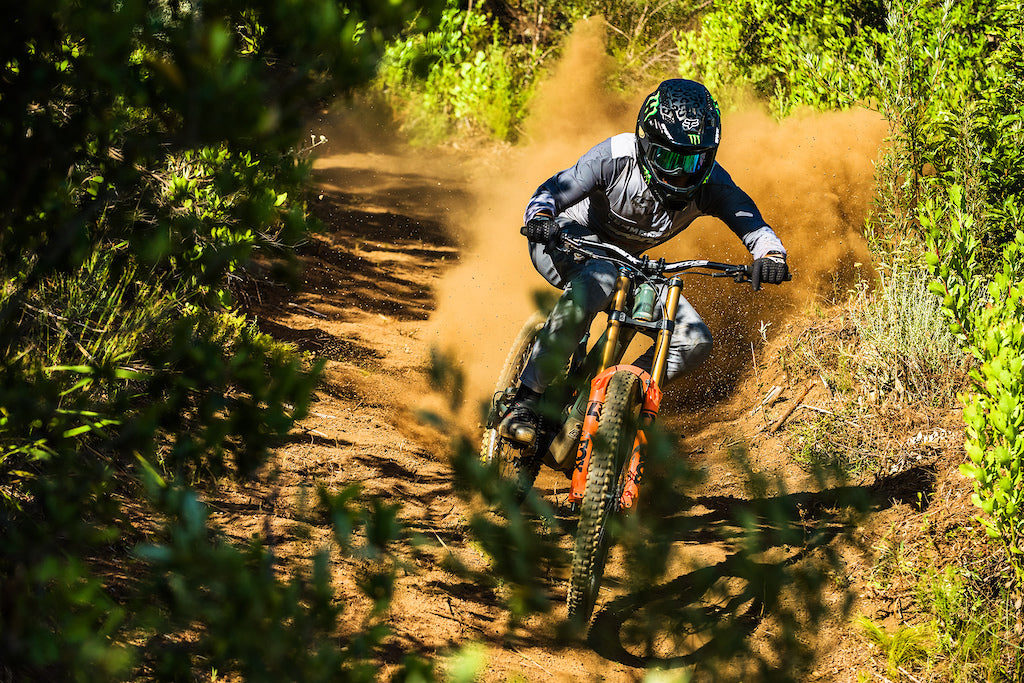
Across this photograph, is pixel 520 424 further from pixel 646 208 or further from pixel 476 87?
pixel 476 87

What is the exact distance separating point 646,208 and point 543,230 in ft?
2.94

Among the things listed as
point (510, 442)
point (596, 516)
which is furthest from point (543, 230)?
point (596, 516)

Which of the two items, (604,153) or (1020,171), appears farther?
(1020,171)

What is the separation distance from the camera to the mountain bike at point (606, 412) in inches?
135

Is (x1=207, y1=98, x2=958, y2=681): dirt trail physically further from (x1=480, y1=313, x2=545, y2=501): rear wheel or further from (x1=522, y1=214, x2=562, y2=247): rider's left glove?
(x1=522, y1=214, x2=562, y2=247): rider's left glove

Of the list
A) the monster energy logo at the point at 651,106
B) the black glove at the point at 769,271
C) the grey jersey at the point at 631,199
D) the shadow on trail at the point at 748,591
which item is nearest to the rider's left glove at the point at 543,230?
the grey jersey at the point at 631,199

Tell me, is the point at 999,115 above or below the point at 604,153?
above

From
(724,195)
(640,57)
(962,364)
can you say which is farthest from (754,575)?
(640,57)

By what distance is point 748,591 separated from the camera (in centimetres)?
240

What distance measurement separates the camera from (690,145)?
4.04 m

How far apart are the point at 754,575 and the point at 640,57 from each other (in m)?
14.4

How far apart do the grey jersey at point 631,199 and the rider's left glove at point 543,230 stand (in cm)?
20

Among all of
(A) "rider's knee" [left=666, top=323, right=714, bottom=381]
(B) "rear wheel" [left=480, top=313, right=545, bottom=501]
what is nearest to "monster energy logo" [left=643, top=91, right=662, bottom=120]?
(A) "rider's knee" [left=666, top=323, right=714, bottom=381]

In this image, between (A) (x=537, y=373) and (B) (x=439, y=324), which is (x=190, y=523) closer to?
(A) (x=537, y=373)
